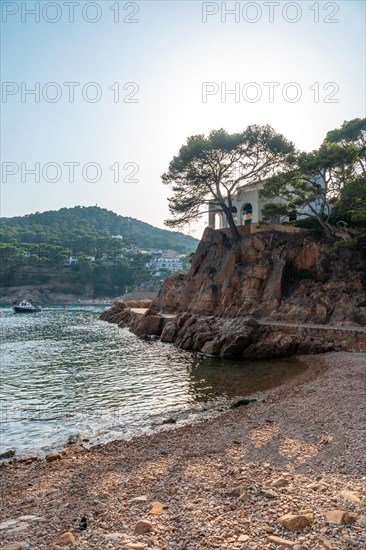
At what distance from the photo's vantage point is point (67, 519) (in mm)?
5754

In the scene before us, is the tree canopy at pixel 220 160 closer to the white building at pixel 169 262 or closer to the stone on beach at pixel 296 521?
the stone on beach at pixel 296 521

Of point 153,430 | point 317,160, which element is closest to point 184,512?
point 153,430

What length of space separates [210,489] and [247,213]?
1863 inches

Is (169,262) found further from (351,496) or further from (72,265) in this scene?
(351,496)

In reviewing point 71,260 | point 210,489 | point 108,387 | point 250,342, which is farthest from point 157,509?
point 71,260

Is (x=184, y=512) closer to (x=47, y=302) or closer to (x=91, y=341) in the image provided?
(x=91, y=341)

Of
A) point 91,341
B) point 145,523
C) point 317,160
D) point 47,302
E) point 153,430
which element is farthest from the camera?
point 47,302

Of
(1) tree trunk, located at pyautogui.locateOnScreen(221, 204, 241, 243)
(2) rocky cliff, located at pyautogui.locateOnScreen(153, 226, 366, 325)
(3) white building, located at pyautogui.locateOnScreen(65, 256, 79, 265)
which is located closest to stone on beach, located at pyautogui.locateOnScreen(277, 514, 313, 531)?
(2) rocky cliff, located at pyautogui.locateOnScreen(153, 226, 366, 325)

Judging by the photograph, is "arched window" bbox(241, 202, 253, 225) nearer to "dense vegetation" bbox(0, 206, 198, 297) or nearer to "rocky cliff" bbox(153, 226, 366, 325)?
"rocky cliff" bbox(153, 226, 366, 325)

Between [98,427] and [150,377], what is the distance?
7200 millimetres

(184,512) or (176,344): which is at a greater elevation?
(184,512)

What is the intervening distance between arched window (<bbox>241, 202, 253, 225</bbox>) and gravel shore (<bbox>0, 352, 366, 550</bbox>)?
4050 cm

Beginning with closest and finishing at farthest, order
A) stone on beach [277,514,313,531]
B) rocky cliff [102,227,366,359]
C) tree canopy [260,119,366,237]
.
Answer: stone on beach [277,514,313,531]
rocky cliff [102,227,366,359]
tree canopy [260,119,366,237]

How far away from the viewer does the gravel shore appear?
15.6 feet
